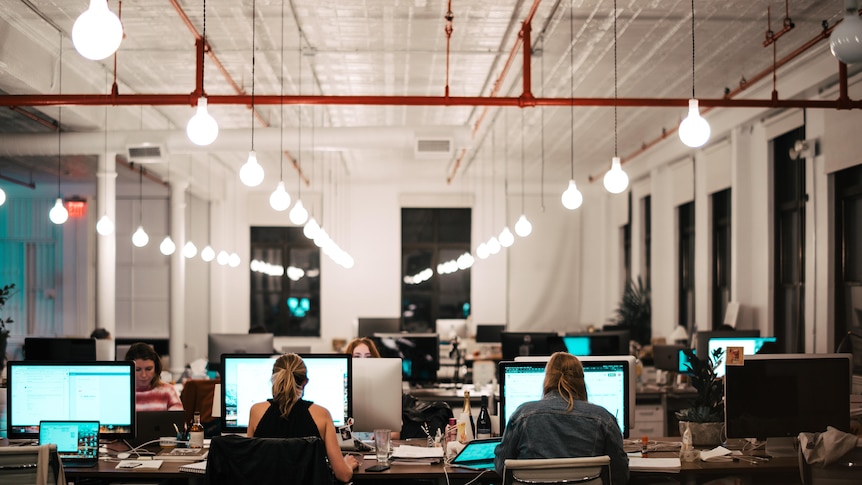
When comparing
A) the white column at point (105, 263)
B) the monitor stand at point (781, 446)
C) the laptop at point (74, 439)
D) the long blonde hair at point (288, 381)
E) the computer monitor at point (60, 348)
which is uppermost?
the white column at point (105, 263)

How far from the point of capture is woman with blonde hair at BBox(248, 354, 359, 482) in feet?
13.3

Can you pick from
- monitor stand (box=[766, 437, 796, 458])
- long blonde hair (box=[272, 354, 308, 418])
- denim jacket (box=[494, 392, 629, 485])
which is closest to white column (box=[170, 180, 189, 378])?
long blonde hair (box=[272, 354, 308, 418])

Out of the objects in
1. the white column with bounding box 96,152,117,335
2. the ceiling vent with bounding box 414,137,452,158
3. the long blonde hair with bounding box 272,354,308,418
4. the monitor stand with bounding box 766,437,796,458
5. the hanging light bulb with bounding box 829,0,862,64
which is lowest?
the monitor stand with bounding box 766,437,796,458

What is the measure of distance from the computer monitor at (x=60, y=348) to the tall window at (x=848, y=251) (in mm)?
7193

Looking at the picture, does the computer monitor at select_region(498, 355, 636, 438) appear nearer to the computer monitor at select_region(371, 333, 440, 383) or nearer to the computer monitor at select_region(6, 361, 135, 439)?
the computer monitor at select_region(6, 361, 135, 439)

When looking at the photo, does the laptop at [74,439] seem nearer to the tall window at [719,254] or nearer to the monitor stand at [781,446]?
the monitor stand at [781,446]

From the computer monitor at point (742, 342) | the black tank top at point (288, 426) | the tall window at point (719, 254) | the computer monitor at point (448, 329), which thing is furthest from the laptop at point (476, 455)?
the computer monitor at point (448, 329)

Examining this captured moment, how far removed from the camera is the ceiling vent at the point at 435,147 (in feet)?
31.7

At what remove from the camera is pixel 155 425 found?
16.6ft

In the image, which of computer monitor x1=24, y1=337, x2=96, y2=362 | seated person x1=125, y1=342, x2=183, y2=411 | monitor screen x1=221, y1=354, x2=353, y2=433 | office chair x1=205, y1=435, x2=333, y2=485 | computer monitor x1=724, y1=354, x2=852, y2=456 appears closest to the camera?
office chair x1=205, y1=435, x2=333, y2=485

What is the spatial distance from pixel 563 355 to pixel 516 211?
14.0 m

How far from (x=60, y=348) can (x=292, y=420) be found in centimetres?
418

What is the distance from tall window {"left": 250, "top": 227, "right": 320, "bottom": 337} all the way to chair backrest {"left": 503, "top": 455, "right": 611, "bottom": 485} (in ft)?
48.1

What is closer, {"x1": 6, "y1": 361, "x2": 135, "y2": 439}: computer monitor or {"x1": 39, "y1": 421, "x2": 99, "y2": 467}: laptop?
{"x1": 39, "y1": 421, "x2": 99, "y2": 467}: laptop
